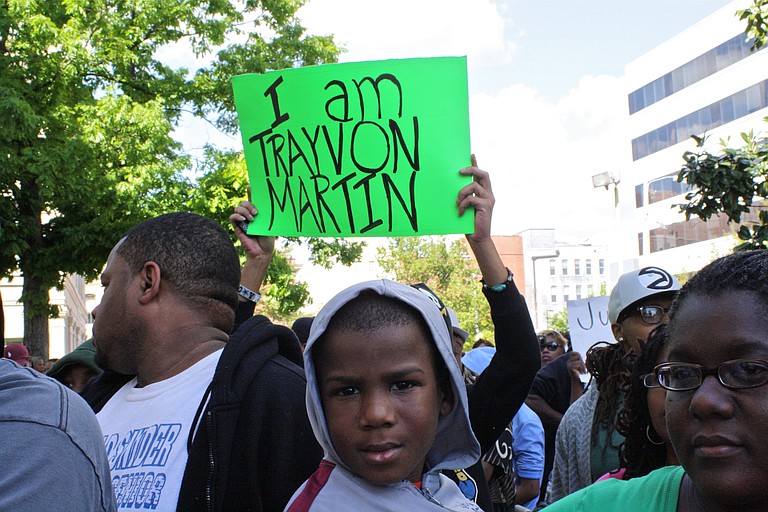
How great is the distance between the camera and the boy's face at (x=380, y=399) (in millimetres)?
1954

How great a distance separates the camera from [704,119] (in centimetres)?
5038

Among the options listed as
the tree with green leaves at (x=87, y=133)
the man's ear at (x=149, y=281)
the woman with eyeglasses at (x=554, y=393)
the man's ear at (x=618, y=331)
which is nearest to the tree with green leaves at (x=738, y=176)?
the woman with eyeglasses at (x=554, y=393)

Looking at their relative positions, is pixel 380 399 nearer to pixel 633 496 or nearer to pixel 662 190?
pixel 633 496

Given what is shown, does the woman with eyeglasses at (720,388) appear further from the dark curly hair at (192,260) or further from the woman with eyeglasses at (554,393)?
the woman with eyeglasses at (554,393)

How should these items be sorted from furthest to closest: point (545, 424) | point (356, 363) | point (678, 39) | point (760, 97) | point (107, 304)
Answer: point (678, 39) < point (760, 97) < point (545, 424) < point (107, 304) < point (356, 363)

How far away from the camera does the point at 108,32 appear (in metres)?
15.5

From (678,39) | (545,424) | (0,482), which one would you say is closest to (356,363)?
(0,482)

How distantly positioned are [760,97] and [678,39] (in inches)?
380

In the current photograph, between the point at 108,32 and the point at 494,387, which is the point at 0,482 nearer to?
the point at 494,387

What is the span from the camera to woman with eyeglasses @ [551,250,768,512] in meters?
1.37

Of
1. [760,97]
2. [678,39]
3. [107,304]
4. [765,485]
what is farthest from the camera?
[678,39]

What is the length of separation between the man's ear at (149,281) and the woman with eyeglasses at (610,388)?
2019mm

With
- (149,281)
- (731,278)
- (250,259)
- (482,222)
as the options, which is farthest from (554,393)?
(731,278)

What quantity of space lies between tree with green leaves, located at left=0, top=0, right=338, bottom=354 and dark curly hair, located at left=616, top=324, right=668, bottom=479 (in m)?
11.6
